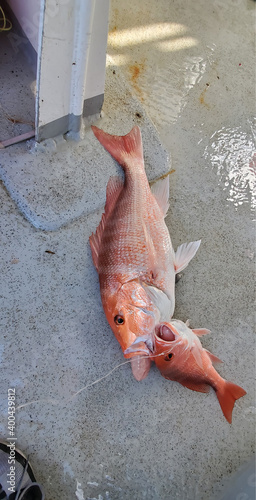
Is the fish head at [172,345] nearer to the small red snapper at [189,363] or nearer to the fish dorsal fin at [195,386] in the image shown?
the small red snapper at [189,363]

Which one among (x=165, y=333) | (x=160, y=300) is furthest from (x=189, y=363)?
(x=160, y=300)

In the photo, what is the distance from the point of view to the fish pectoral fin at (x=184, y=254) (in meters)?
2.21

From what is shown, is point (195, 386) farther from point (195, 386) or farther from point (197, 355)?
point (197, 355)

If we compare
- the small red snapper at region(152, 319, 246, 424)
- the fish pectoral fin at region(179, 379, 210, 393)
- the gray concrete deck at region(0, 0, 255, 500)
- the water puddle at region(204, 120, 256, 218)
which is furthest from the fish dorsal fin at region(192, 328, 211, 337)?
the water puddle at region(204, 120, 256, 218)

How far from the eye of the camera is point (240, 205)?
2.65 meters

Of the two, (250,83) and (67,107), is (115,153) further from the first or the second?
(250,83)

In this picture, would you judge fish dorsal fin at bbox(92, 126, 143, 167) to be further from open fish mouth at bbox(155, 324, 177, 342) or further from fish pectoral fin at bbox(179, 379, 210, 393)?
fish pectoral fin at bbox(179, 379, 210, 393)

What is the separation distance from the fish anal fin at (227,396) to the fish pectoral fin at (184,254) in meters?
0.64

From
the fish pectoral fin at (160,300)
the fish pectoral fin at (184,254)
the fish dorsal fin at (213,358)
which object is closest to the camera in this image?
the fish pectoral fin at (160,300)

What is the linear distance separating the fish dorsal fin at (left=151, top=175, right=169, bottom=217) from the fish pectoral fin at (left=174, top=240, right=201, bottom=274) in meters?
0.25

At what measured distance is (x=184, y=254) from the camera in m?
2.23

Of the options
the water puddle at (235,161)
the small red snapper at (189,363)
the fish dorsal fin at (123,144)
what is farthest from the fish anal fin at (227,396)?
the fish dorsal fin at (123,144)

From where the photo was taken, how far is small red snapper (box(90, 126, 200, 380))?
1.84 meters

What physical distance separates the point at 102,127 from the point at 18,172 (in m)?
0.66
